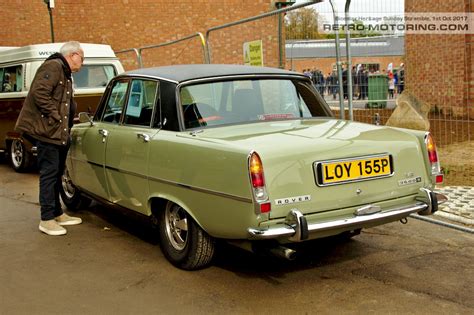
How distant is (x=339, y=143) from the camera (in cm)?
391

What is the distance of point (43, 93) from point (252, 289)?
2.91m

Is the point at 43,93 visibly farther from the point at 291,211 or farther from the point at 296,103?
the point at 291,211

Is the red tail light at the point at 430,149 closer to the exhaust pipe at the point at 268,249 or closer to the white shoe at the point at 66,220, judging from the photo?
the exhaust pipe at the point at 268,249

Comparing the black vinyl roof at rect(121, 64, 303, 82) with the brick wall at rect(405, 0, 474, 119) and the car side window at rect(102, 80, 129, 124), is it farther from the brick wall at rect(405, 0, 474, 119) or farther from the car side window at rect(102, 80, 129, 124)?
A: the brick wall at rect(405, 0, 474, 119)

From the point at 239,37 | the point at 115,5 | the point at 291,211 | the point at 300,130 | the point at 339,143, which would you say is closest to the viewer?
the point at 291,211

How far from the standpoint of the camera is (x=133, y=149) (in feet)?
15.6

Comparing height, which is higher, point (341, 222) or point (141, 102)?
point (141, 102)

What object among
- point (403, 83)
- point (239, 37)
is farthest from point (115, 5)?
point (403, 83)

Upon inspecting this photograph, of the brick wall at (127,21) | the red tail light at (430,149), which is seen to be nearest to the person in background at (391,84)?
the red tail light at (430,149)

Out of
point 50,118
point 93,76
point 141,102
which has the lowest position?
point 50,118

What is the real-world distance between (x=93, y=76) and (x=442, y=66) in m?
7.48

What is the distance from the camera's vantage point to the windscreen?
14.9 feet

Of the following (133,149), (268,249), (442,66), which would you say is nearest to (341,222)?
(268,249)

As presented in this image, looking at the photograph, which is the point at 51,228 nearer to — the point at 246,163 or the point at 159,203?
the point at 159,203
